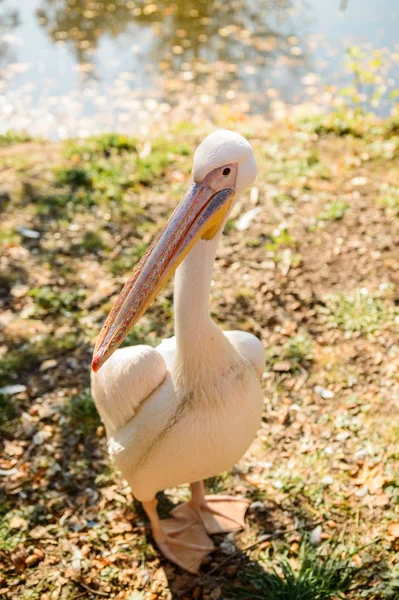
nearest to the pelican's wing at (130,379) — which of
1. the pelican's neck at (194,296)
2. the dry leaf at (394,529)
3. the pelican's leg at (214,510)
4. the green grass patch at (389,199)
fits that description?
the pelican's neck at (194,296)

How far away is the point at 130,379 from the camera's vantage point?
2.44 m

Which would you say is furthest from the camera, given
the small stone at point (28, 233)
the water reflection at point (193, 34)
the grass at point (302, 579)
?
the water reflection at point (193, 34)

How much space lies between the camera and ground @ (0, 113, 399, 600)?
113 inches

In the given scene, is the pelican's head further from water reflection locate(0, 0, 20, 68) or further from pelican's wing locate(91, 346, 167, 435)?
water reflection locate(0, 0, 20, 68)

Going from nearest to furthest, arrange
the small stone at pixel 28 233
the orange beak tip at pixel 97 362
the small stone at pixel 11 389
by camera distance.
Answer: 1. the orange beak tip at pixel 97 362
2. the small stone at pixel 11 389
3. the small stone at pixel 28 233

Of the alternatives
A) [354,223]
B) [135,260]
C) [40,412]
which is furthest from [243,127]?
[40,412]

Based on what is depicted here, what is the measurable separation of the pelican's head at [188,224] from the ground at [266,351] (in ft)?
4.70

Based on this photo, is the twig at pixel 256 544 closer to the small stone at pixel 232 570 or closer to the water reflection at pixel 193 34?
the small stone at pixel 232 570

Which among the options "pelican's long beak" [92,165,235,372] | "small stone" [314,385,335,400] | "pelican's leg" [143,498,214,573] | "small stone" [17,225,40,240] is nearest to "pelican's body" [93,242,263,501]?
"pelican's long beak" [92,165,235,372]

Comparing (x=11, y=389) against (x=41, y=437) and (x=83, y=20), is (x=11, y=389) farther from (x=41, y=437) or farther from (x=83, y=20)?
(x=83, y=20)

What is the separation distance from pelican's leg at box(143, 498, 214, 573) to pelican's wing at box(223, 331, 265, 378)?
0.84 m

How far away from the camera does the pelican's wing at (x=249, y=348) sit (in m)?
2.68

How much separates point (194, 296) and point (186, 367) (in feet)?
1.07

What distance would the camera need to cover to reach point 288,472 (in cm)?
325
